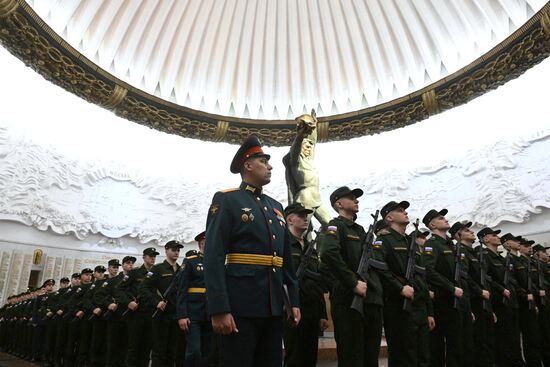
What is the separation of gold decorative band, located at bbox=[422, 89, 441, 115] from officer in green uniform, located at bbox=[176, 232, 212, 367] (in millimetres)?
7827

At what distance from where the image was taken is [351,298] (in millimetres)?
2914

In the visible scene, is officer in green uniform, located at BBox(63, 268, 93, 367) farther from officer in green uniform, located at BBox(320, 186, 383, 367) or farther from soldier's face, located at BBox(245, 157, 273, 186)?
soldier's face, located at BBox(245, 157, 273, 186)

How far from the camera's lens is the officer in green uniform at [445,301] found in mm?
3627

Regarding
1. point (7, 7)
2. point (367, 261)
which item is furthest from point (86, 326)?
point (7, 7)

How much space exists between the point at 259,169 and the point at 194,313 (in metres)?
1.91

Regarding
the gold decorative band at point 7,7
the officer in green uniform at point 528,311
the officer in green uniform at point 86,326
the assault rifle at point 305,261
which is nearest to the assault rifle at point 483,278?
the officer in green uniform at point 528,311

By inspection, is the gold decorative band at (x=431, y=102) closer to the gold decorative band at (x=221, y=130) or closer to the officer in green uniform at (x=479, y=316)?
the gold decorative band at (x=221, y=130)

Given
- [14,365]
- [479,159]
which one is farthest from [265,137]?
[14,365]

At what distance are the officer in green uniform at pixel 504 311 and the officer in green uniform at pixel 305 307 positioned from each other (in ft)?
6.84

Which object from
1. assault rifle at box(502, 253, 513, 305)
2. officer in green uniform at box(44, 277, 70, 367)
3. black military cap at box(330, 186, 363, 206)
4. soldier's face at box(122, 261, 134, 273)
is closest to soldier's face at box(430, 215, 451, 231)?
assault rifle at box(502, 253, 513, 305)

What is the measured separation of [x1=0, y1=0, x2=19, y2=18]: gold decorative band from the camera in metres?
8.00

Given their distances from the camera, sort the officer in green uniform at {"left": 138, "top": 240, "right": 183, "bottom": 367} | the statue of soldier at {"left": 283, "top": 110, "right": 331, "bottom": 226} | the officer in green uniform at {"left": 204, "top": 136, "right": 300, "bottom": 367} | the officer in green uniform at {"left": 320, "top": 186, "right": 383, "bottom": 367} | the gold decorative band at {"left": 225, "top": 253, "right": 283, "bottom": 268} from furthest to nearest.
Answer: the statue of soldier at {"left": 283, "top": 110, "right": 331, "bottom": 226}
the officer in green uniform at {"left": 138, "top": 240, "right": 183, "bottom": 367}
the officer in green uniform at {"left": 320, "top": 186, "right": 383, "bottom": 367}
the gold decorative band at {"left": 225, "top": 253, "right": 283, "bottom": 268}
the officer in green uniform at {"left": 204, "top": 136, "right": 300, "bottom": 367}

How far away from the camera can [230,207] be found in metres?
2.15

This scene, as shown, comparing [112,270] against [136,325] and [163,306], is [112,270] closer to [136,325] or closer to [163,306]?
[136,325]
